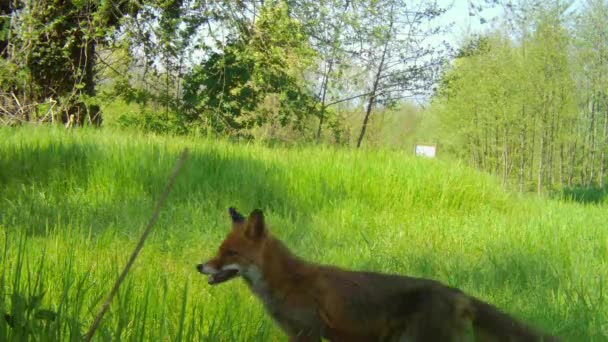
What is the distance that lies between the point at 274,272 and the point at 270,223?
338 cm

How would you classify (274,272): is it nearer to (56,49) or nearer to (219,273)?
(219,273)

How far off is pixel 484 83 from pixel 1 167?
44.7 metres

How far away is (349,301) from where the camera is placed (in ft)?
8.55

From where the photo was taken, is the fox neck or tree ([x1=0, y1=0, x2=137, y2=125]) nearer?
the fox neck

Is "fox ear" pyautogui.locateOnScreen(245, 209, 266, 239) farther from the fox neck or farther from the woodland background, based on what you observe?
the woodland background

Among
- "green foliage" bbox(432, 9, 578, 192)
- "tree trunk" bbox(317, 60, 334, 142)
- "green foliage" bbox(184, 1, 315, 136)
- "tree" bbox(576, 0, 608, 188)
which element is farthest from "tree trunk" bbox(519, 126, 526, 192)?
"green foliage" bbox(184, 1, 315, 136)

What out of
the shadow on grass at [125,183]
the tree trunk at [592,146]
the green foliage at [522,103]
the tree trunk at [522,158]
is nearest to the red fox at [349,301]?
the shadow on grass at [125,183]

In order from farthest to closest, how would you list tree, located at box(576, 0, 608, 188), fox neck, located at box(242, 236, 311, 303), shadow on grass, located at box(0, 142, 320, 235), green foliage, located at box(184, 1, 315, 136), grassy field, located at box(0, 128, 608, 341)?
tree, located at box(576, 0, 608, 188) → green foliage, located at box(184, 1, 315, 136) → shadow on grass, located at box(0, 142, 320, 235) → grassy field, located at box(0, 128, 608, 341) → fox neck, located at box(242, 236, 311, 303)

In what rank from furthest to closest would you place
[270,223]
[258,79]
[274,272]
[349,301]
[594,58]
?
1. [594,58]
2. [258,79]
3. [270,223]
4. [274,272]
5. [349,301]

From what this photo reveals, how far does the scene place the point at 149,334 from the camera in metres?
2.65

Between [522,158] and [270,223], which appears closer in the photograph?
[270,223]

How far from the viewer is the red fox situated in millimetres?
2379

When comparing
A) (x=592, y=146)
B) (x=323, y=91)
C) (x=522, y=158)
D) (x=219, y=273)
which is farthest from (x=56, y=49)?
(x=592, y=146)

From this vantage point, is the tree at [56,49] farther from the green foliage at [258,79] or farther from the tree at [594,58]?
the tree at [594,58]
